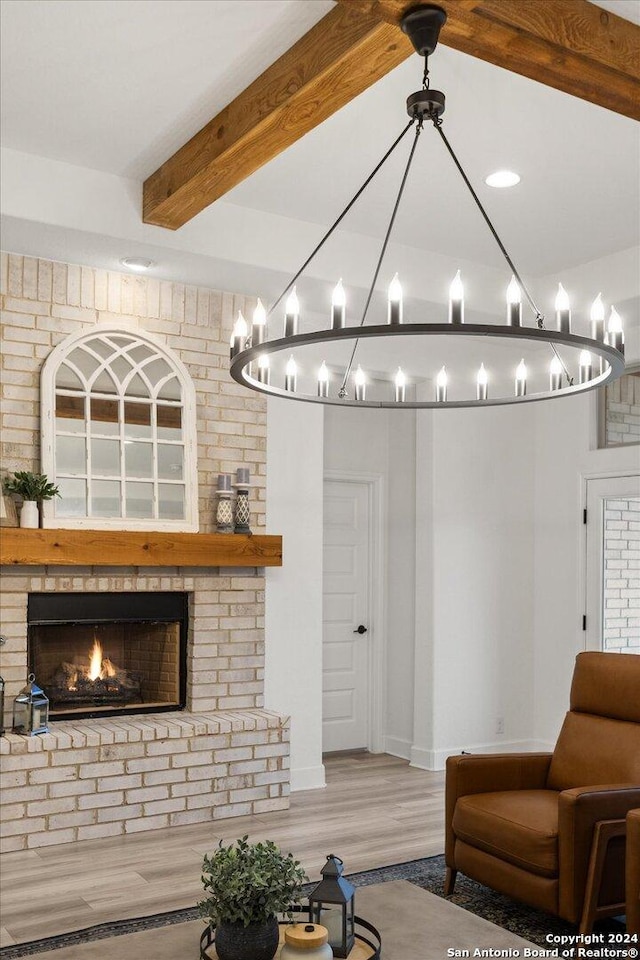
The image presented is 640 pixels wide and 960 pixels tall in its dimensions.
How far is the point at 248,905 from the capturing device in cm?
221

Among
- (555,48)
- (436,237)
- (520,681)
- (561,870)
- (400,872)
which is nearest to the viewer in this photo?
(555,48)

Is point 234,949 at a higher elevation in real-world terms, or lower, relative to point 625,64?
lower

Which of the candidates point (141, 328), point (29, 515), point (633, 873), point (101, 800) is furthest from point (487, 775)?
point (141, 328)

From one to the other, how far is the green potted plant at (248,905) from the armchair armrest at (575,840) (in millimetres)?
1331

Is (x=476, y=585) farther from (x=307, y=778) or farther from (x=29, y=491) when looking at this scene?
(x=29, y=491)

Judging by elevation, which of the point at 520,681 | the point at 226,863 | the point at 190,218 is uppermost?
the point at 190,218

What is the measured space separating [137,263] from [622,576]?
3.63m

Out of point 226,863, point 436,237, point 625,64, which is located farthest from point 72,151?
point 226,863

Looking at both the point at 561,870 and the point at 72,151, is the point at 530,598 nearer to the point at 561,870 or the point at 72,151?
the point at 561,870

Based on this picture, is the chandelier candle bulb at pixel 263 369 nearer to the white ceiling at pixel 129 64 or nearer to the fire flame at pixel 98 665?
the white ceiling at pixel 129 64

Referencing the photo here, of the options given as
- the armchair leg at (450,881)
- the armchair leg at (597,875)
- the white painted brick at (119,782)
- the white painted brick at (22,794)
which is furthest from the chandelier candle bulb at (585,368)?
the white painted brick at (22,794)

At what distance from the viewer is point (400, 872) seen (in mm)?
4043

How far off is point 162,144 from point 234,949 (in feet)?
10.8

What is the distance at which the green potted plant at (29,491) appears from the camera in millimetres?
4574
